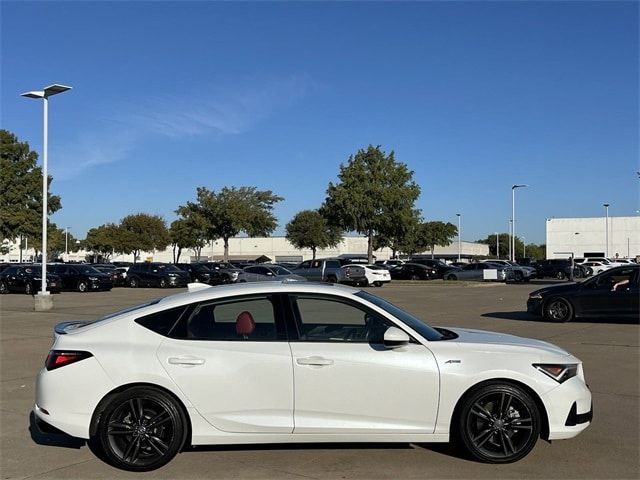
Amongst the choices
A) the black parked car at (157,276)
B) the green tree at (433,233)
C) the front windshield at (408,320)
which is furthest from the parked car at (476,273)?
the green tree at (433,233)

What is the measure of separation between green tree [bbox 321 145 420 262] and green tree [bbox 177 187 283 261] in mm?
14518

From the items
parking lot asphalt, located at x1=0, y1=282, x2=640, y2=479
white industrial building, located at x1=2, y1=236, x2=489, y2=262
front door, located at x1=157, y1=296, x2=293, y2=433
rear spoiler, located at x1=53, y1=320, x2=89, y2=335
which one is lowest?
parking lot asphalt, located at x1=0, y1=282, x2=640, y2=479

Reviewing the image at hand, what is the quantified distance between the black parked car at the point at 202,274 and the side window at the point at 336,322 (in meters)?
34.5

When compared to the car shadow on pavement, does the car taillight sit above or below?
above

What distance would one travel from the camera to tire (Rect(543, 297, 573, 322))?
52.9 feet

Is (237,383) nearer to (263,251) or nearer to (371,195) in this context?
(371,195)

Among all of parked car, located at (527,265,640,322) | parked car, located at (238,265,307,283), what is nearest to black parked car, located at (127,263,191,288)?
parked car, located at (238,265,307,283)

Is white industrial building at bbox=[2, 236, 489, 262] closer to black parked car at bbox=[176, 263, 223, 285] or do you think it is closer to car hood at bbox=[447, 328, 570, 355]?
black parked car at bbox=[176, 263, 223, 285]

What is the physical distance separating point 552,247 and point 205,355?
92.6 m

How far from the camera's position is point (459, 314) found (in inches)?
743

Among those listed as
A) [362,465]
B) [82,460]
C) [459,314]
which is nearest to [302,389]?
[362,465]

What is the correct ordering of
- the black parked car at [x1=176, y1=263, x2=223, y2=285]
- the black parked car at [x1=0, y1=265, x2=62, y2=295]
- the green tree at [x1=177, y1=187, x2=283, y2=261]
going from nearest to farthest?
the black parked car at [x1=0, y1=265, x2=62, y2=295] → the black parked car at [x1=176, y1=263, x2=223, y2=285] → the green tree at [x1=177, y1=187, x2=283, y2=261]

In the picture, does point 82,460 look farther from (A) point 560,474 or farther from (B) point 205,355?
(A) point 560,474

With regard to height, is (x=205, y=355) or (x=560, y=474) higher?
(x=205, y=355)
